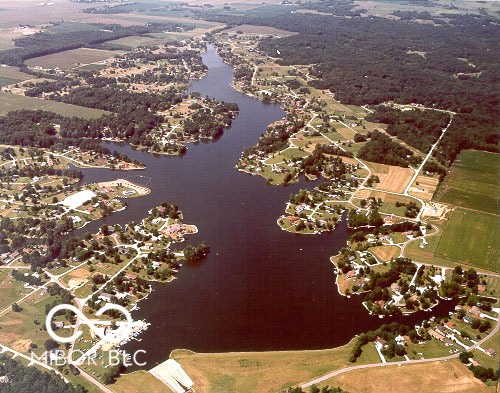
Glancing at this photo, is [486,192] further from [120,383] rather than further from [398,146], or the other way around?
[120,383]

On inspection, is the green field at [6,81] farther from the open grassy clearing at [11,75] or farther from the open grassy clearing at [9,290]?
the open grassy clearing at [9,290]

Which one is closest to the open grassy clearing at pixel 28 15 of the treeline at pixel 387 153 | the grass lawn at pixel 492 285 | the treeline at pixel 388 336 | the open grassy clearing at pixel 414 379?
the treeline at pixel 387 153

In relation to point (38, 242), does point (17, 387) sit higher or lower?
higher

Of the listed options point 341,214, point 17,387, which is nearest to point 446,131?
point 341,214

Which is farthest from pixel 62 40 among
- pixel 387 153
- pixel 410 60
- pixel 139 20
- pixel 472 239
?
pixel 472 239

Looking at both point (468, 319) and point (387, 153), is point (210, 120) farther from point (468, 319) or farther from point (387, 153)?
point (468, 319)

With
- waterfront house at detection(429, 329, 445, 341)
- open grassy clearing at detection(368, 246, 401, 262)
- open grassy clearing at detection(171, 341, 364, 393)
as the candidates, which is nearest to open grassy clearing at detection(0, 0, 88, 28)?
open grassy clearing at detection(368, 246, 401, 262)
